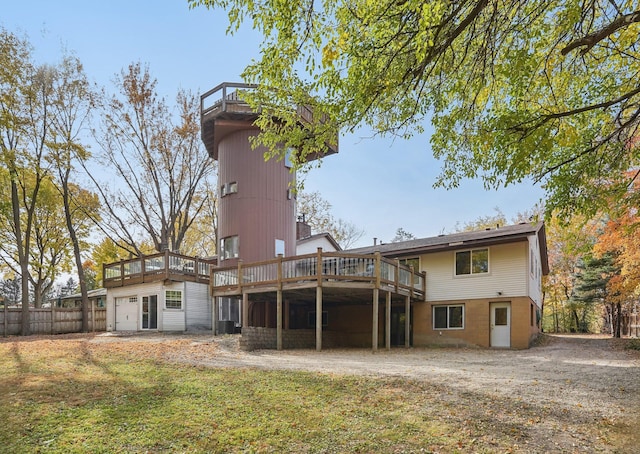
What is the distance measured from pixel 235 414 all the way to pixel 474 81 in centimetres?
599

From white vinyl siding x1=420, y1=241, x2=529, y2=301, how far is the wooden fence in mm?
17870

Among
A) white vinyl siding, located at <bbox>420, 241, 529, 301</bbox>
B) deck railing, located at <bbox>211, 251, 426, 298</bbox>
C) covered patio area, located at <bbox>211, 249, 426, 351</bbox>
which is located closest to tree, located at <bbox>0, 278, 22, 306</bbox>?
covered patio area, located at <bbox>211, 249, 426, 351</bbox>

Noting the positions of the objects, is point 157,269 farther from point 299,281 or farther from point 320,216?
point 320,216

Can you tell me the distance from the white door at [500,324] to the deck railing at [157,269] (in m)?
12.2

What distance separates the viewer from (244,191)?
64.3 feet

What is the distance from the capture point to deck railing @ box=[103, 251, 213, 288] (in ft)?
65.5

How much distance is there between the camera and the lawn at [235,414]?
4605mm

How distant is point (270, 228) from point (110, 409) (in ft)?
46.4

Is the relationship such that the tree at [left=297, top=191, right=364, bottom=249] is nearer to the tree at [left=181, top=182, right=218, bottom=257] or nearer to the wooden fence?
the tree at [left=181, top=182, right=218, bottom=257]

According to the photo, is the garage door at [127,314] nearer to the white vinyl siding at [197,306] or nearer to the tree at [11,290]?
the white vinyl siding at [197,306]

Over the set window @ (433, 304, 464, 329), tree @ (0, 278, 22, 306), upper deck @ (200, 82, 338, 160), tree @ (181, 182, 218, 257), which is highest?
upper deck @ (200, 82, 338, 160)

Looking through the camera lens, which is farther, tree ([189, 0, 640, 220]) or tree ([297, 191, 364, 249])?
tree ([297, 191, 364, 249])

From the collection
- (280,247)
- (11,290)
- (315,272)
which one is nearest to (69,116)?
(280,247)

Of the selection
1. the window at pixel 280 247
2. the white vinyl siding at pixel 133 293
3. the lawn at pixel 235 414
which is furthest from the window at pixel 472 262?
the white vinyl siding at pixel 133 293
